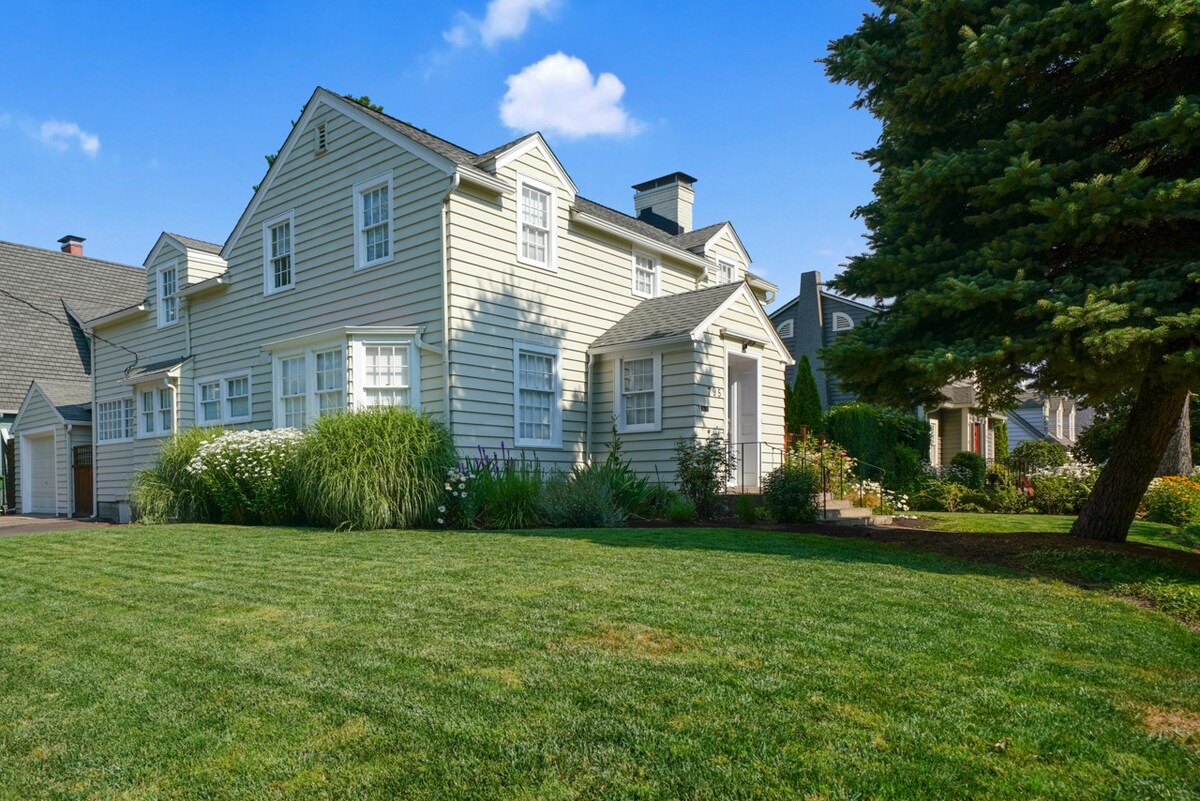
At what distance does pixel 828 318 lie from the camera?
27.9 metres

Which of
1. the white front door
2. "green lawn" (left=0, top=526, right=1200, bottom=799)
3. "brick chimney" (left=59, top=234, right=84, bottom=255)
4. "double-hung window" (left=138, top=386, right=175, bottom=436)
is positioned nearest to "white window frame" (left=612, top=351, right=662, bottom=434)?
the white front door

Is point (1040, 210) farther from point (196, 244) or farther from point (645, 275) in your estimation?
point (196, 244)

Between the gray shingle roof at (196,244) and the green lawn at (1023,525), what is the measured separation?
53.7 feet

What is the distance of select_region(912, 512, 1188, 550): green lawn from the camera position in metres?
11.5

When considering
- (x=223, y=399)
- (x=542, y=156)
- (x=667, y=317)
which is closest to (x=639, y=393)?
(x=667, y=317)

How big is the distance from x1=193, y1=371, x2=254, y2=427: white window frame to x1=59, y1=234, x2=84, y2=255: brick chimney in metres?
16.0

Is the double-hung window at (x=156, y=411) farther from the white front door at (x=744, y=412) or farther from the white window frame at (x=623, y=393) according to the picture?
the white front door at (x=744, y=412)

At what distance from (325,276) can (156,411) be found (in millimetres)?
6740

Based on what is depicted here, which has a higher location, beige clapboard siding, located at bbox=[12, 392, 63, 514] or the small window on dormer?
the small window on dormer

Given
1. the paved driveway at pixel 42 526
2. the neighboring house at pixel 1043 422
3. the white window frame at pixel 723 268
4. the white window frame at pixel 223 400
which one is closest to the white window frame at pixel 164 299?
the white window frame at pixel 223 400

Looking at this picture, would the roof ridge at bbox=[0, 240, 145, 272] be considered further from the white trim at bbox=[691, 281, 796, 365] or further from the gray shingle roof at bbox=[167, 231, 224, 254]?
the white trim at bbox=[691, 281, 796, 365]

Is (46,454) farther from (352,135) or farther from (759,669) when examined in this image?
(759,669)

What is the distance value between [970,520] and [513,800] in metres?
13.3

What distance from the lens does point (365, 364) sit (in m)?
13.5
